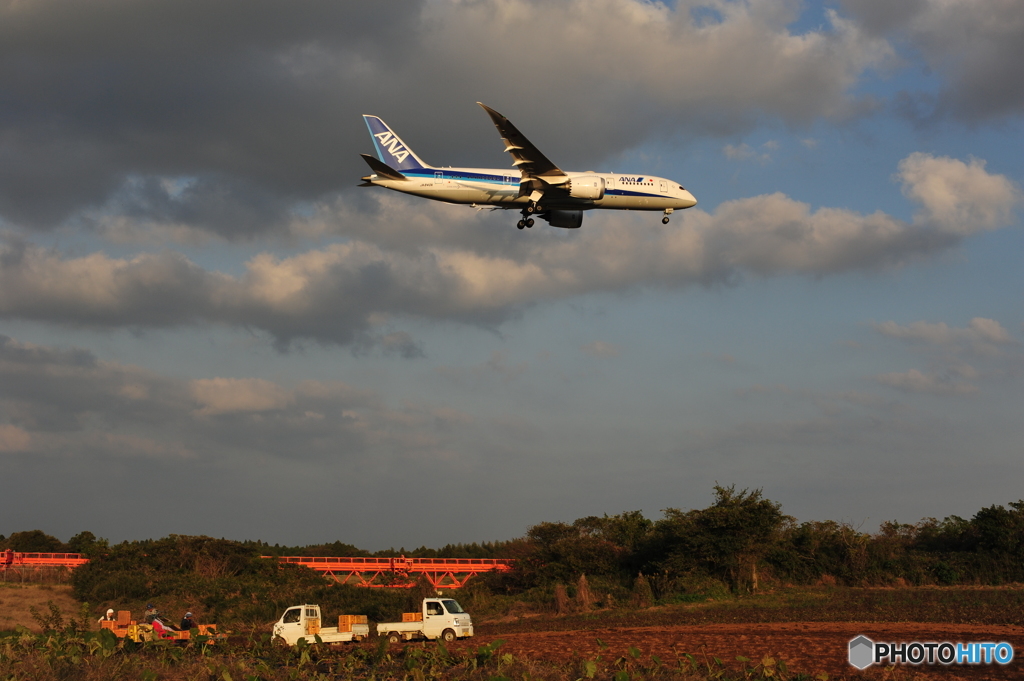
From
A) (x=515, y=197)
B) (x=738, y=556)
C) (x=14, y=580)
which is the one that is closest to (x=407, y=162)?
(x=515, y=197)

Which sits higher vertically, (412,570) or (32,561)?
(32,561)

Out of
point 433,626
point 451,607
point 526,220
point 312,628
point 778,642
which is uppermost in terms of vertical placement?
point 526,220

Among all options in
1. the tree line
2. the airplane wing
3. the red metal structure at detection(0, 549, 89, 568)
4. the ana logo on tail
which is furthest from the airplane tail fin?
the red metal structure at detection(0, 549, 89, 568)

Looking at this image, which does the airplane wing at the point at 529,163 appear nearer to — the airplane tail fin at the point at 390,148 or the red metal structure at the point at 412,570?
the airplane tail fin at the point at 390,148

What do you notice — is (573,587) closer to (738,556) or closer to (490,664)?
(738,556)

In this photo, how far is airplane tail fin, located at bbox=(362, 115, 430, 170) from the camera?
143 ft

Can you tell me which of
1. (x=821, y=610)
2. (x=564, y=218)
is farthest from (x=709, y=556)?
(x=564, y=218)

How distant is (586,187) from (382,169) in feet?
29.1

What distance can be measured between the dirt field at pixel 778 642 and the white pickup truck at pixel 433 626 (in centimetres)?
58

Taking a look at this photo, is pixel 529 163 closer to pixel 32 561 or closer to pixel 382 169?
pixel 382 169

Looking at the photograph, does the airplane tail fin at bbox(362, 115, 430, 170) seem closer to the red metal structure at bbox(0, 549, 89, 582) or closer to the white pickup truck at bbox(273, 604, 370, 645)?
the white pickup truck at bbox(273, 604, 370, 645)

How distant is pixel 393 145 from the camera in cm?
4544

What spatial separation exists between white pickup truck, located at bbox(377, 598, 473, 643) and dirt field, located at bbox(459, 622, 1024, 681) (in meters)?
0.58

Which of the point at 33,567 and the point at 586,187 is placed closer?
the point at 586,187
